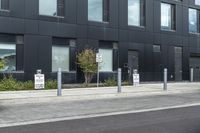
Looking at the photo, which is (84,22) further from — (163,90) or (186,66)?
(186,66)

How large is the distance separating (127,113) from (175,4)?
70.9 ft

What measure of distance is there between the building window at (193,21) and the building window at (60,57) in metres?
13.5

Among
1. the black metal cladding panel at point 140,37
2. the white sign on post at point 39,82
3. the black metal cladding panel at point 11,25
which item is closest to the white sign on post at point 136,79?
the white sign on post at point 39,82

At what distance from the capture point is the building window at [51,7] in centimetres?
2708

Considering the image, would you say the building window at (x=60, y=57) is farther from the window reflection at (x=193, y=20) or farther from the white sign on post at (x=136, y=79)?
the window reflection at (x=193, y=20)

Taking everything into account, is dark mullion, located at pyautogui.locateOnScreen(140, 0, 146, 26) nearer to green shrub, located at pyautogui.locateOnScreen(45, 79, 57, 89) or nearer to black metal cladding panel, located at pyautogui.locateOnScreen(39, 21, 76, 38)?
black metal cladding panel, located at pyautogui.locateOnScreen(39, 21, 76, 38)

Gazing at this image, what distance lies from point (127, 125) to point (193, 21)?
2685 cm

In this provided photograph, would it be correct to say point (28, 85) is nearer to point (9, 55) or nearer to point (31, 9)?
point (9, 55)

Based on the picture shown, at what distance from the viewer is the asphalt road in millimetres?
11391

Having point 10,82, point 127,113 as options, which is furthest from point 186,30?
point 127,113

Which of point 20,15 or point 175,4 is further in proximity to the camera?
point 175,4

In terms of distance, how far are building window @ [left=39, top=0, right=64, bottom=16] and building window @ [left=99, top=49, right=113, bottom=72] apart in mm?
4124

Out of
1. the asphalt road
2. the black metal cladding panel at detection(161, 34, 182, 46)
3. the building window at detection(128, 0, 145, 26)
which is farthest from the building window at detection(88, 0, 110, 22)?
the asphalt road

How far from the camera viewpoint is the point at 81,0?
2886 cm
